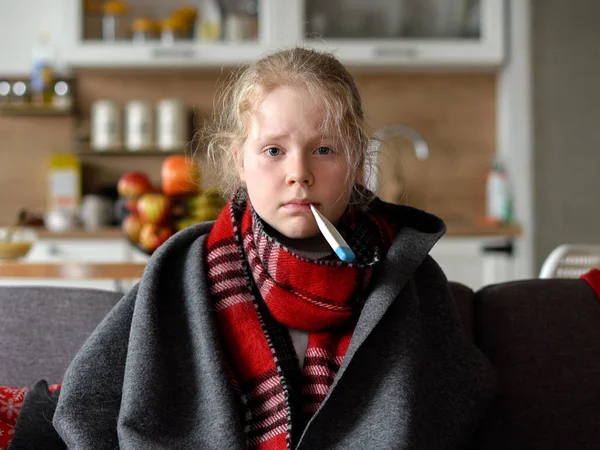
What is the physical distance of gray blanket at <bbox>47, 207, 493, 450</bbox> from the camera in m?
0.89

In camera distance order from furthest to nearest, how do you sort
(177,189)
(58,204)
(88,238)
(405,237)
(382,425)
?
(58,204)
(88,238)
(177,189)
(405,237)
(382,425)

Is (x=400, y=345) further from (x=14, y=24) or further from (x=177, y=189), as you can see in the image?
(x=14, y=24)

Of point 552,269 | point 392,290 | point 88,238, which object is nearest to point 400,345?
point 392,290

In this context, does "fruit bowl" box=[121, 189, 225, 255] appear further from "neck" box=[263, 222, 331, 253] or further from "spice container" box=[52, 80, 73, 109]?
"spice container" box=[52, 80, 73, 109]

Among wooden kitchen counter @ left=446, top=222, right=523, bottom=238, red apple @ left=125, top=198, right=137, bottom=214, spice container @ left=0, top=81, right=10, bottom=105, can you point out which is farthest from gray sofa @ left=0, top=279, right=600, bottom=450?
spice container @ left=0, top=81, right=10, bottom=105

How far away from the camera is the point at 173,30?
3.30 metres

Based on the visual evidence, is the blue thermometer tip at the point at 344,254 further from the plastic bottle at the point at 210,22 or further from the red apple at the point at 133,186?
the plastic bottle at the point at 210,22

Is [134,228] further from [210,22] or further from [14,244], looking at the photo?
[210,22]

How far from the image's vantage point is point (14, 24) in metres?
3.52

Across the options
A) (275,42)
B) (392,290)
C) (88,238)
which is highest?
(275,42)

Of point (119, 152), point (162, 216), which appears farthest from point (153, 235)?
point (119, 152)

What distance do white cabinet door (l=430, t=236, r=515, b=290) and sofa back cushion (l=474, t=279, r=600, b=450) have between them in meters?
1.89

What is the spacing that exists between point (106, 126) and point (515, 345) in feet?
8.66

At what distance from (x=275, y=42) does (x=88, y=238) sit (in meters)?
1.11
